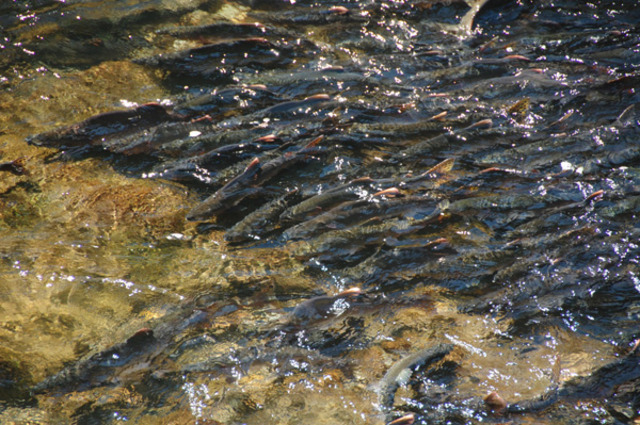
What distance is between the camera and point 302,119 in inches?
287

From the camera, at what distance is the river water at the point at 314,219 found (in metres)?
4.16

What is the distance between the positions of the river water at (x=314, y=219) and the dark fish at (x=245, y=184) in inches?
3.1

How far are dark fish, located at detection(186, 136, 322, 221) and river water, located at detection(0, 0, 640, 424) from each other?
0.08 meters

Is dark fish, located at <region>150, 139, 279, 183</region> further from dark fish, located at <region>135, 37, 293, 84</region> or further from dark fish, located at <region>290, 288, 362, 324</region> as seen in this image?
dark fish, located at <region>290, 288, 362, 324</region>

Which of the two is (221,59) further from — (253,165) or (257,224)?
(257,224)

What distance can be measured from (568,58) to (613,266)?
472 cm

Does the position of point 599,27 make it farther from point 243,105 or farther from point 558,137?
point 243,105

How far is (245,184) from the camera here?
6.11m

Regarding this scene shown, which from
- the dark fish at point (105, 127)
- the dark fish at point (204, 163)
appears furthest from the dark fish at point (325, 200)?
the dark fish at point (105, 127)

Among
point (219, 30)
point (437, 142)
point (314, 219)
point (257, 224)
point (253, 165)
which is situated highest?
point (219, 30)

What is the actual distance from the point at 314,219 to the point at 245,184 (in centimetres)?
101

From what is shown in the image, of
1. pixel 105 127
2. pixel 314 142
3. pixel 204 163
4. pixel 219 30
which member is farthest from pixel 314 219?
pixel 219 30

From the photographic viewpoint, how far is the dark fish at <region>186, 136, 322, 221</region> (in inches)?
226

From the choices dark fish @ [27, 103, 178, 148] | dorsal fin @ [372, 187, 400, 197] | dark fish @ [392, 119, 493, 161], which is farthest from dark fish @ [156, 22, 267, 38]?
dorsal fin @ [372, 187, 400, 197]
